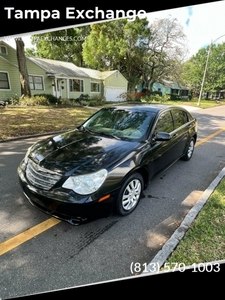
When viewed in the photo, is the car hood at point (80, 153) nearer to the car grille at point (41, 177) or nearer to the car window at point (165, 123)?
the car grille at point (41, 177)

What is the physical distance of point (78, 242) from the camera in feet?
7.99

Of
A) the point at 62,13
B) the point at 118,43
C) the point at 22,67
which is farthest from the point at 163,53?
the point at 62,13

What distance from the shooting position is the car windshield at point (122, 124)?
11.0 ft

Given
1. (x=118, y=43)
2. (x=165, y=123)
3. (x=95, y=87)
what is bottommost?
(x=165, y=123)

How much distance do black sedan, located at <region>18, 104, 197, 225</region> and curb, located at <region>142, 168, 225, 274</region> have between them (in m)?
0.75

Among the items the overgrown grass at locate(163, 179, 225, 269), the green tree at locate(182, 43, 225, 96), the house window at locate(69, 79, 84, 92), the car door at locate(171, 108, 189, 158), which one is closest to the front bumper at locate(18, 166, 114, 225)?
the overgrown grass at locate(163, 179, 225, 269)

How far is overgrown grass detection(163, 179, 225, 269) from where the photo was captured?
7.41ft

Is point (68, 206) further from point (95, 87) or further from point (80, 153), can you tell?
point (95, 87)

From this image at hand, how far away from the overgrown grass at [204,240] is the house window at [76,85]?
2163 centimetres

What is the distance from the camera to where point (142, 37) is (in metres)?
25.5

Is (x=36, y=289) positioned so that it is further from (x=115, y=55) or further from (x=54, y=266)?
(x=115, y=55)

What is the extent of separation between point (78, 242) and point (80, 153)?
3.93 feet

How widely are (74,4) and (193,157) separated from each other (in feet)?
16.3

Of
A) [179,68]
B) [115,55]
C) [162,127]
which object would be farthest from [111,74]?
[162,127]
